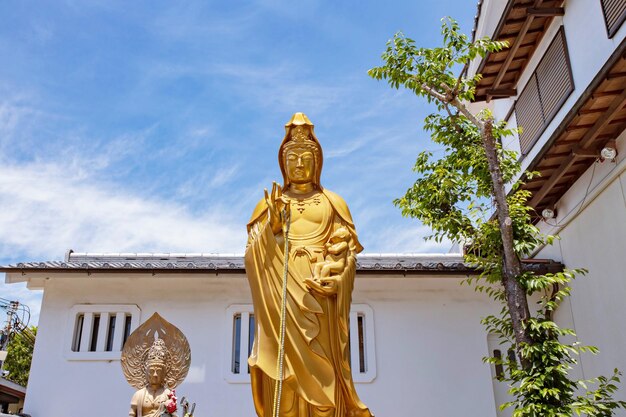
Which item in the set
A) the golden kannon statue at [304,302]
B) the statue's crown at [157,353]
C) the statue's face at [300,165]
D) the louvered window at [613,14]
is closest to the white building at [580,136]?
the louvered window at [613,14]

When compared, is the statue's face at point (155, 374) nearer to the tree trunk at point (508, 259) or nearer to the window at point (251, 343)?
the tree trunk at point (508, 259)

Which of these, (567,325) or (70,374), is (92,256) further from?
(567,325)

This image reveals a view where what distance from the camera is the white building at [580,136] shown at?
33.1 feet

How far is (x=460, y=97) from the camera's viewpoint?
352 inches

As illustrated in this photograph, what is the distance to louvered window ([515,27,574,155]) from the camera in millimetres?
12234

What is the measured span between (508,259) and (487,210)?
1.12 metres

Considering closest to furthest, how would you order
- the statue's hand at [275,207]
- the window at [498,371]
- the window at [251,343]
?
the statue's hand at [275,207] < the window at [251,343] < the window at [498,371]

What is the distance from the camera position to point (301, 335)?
6.08 meters

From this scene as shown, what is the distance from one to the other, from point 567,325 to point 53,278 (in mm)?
9860

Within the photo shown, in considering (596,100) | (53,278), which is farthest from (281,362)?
(53,278)

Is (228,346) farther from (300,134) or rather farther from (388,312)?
(300,134)

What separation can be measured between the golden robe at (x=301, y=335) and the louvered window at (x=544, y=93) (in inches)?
299

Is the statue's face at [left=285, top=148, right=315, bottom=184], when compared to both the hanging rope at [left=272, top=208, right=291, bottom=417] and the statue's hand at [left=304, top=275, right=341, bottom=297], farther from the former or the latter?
the statue's hand at [left=304, top=275, right=341, bottom=297]

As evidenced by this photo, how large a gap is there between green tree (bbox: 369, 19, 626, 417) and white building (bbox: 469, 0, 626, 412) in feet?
5.63
